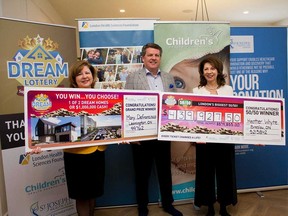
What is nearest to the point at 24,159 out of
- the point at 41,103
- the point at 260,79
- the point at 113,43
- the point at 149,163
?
the point at 41,103

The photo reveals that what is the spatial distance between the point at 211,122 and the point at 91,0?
416cm

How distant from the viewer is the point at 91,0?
16.6ft

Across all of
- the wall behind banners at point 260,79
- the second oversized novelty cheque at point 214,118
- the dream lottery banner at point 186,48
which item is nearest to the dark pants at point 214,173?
the second oversized novelty cheque at point 214,118

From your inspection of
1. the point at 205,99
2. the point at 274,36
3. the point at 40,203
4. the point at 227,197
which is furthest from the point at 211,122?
the point at 40,203

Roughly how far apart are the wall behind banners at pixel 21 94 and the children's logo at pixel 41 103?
2.17 feet

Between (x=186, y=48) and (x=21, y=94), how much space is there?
5.52 feet

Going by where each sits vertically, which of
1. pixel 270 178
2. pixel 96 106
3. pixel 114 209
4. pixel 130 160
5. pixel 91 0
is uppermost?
pixel 91 0

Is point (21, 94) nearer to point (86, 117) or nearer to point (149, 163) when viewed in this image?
point (86, 117)

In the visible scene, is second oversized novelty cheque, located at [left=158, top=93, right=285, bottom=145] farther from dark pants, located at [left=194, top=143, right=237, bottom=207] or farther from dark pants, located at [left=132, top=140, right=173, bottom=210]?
dark pants, located at [left=132, top=140, right=173, bottom=210]

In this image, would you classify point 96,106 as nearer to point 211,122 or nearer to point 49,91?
point 49,91

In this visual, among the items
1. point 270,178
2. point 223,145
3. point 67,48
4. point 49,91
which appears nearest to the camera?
point 49,91

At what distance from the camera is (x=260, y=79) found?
280 cm

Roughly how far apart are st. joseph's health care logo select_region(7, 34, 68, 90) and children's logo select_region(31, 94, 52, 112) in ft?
2.17

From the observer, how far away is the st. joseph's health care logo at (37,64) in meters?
2.15
